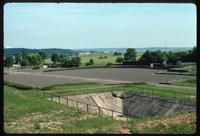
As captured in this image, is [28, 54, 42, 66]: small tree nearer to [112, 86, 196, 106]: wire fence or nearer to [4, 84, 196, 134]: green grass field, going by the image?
[112, 86, 196, 106]: wire fence

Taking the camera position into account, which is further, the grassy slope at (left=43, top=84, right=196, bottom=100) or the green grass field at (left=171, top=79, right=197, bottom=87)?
the green grass field at (left=171, top=79, right=197, bottom=87)

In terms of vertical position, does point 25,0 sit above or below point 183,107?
above

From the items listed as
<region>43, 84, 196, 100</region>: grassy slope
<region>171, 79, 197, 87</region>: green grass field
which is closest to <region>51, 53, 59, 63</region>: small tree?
<region>43, 84, 196, 100</region>: grassy slope

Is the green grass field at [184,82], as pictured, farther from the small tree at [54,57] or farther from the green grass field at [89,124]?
the small tree at [54,57]

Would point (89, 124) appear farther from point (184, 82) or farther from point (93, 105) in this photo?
point (184, 82)

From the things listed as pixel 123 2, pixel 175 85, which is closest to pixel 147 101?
pixel 175 85

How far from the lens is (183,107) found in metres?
22.1

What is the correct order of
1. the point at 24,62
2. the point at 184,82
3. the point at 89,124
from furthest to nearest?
1. the point at 24,62
2. the point at 184,82
3. the point at 89,124

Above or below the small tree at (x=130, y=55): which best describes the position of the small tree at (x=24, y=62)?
below

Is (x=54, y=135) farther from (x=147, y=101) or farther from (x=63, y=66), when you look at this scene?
(x=63, y=66)

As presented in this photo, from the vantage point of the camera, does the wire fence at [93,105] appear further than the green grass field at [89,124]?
Yes

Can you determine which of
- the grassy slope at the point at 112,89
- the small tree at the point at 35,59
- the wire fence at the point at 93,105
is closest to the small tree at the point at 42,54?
the small tree at the point at 35,59

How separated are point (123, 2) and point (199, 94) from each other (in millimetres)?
1024

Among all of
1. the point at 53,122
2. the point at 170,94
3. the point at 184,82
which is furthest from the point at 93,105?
the point at 53,122
